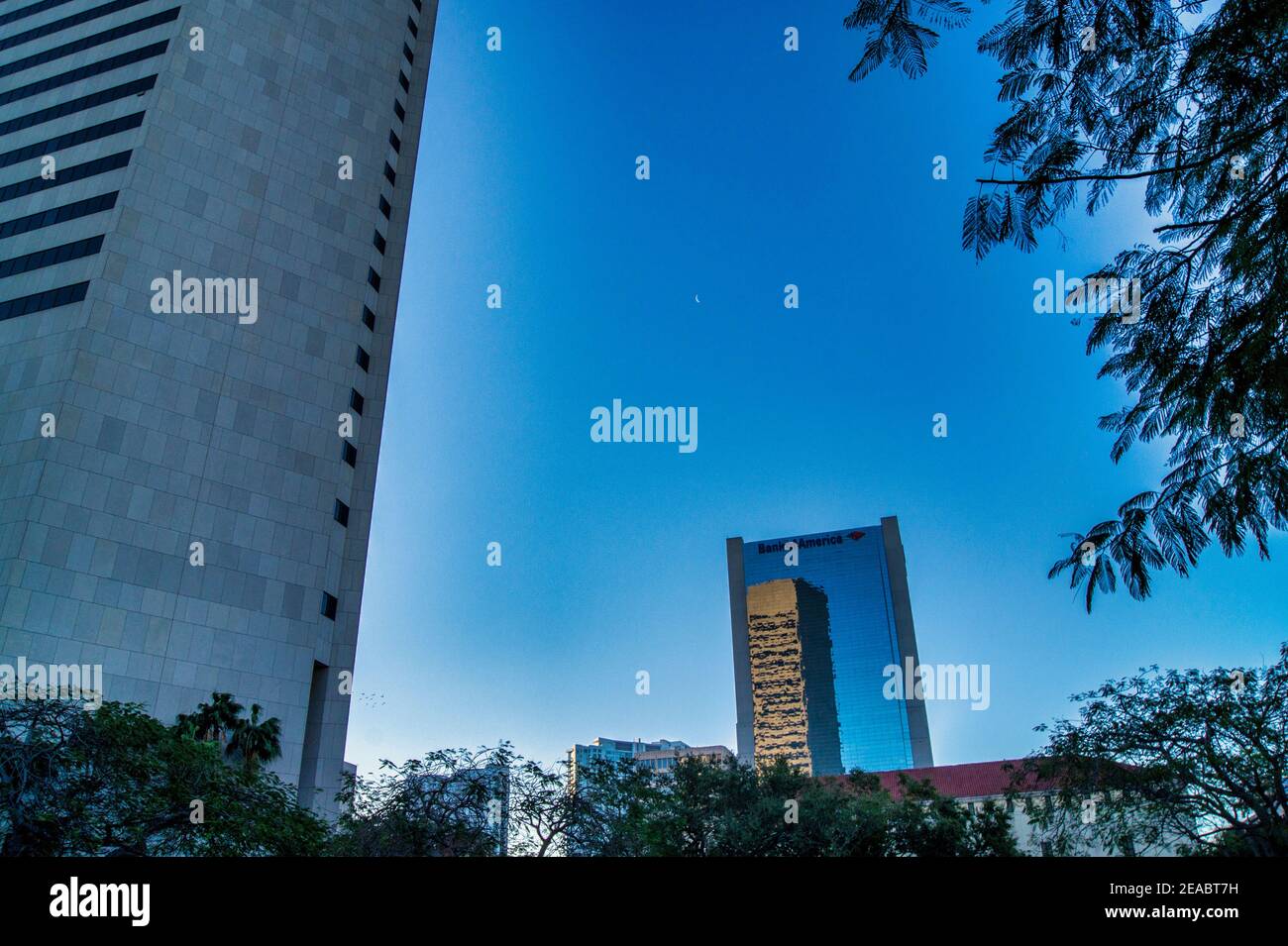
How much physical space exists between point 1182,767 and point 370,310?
44.6m

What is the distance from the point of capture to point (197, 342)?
132 feet

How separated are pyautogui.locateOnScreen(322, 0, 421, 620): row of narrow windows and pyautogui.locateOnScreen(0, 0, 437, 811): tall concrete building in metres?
0.20

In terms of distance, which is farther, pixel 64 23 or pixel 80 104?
pixel 64 23

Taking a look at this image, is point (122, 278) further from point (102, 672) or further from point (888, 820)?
point (888, 820)

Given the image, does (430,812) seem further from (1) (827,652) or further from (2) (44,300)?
(1) (827,652)

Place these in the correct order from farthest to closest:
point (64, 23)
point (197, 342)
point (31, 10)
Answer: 1. point (31, 10)
2. point (64, 23)
3. point (197, 342)

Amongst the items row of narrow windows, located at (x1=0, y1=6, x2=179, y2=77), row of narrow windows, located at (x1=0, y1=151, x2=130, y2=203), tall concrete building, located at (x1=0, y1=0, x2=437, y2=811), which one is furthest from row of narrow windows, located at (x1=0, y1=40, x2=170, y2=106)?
row of narrow windows, located at (x1=0, y1=151, x2=130, y2=203)

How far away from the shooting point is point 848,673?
111688mm

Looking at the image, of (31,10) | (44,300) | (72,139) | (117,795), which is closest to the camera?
(117,795)

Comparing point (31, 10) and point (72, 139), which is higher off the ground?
point (31, 10)

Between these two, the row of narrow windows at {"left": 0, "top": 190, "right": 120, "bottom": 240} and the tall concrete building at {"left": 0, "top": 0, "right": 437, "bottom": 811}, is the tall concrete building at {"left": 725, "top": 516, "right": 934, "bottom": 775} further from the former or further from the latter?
the row of narrow windows at {"left": 0, "top": 190, "right": 120, "bottom": 240}

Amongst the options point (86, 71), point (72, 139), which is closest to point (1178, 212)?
point (72, 139)

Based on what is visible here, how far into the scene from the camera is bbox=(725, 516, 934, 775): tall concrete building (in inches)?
4286

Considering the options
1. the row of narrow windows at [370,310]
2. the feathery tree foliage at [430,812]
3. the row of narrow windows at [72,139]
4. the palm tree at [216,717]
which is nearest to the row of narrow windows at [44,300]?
the row of narrow windows at [72,139]
